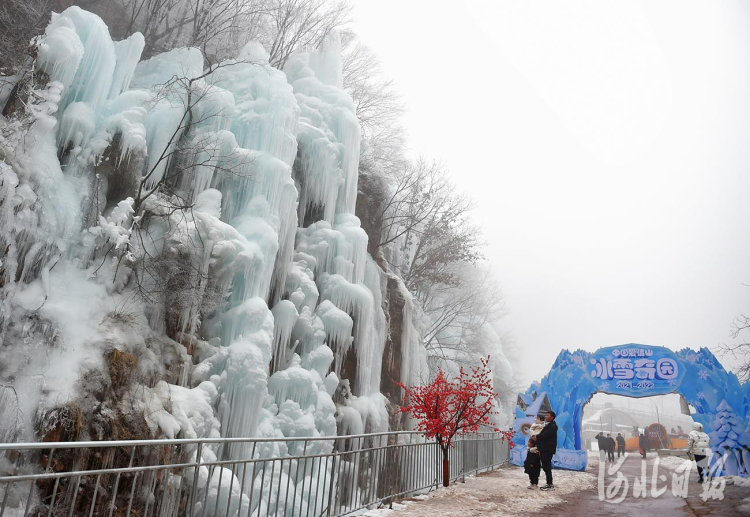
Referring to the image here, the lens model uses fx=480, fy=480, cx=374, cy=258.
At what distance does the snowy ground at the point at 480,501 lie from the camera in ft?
19.3

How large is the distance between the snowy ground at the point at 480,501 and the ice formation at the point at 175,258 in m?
0.74

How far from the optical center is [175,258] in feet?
26.4

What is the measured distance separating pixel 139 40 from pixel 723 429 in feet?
54.9

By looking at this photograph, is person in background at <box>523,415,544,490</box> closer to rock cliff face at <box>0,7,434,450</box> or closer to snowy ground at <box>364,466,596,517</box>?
snowy ground at <box>364,466,596,517</box>

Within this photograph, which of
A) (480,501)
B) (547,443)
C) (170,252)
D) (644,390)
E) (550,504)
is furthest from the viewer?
(644,390)

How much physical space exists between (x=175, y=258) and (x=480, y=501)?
6.10 metres

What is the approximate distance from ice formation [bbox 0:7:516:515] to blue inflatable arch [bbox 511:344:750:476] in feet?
24.0

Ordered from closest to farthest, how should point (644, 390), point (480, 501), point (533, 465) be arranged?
point (480, 501) → point (533, 465) → point (644, 390)

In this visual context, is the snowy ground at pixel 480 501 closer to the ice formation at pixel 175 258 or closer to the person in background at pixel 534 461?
the person in background at pixel 534 461

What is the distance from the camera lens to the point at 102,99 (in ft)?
27.4

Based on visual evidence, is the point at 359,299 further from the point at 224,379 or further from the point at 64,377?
the point at 64,377
